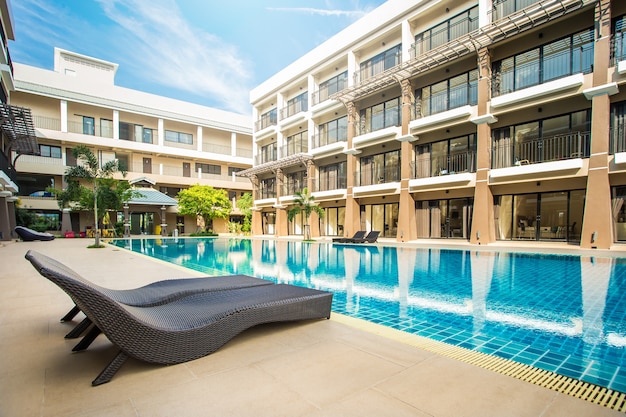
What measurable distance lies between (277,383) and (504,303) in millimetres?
4475

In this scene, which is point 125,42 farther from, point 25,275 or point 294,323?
point 294,323

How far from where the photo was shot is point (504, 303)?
527 cm

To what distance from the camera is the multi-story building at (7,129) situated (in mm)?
16750

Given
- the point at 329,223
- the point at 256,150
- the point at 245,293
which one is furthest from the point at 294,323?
the point at 256,150

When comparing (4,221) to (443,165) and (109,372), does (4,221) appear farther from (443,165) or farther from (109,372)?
(443,165)

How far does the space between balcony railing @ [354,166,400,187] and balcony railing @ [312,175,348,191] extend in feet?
4.12

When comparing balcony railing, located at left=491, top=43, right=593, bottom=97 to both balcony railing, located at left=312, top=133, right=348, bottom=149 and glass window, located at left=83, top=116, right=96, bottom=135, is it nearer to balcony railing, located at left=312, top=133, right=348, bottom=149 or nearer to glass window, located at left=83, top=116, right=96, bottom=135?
balcony railing, located at left=312, top=133, right=348, bottom=149

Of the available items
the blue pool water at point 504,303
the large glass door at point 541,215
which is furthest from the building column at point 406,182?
the blue pool water at point 504,303

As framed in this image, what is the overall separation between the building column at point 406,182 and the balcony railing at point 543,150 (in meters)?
4.41

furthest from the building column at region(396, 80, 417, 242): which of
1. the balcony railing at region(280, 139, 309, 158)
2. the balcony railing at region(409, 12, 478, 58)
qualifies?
the balcony railing at region(280, 139, 309, 158)

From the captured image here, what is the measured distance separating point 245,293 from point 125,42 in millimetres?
55013

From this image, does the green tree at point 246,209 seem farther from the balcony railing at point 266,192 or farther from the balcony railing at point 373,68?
the balcony railing at point 373,68

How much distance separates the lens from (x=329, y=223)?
2633 cm

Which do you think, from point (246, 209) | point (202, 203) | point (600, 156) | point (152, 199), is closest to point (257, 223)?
point (246, 209)
